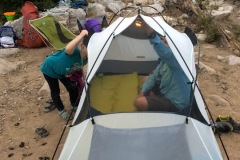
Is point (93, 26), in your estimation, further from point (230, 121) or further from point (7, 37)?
point (7, 37)

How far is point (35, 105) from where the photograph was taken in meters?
4.67

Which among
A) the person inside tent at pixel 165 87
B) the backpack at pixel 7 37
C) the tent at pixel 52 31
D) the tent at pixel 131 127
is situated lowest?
the backpack at pixel 7 37

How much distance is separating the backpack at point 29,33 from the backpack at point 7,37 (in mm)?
169

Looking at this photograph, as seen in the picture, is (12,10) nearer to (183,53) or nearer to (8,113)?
(8,113)

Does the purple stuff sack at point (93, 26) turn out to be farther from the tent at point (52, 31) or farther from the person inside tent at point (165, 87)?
the tent at point (52, 31)

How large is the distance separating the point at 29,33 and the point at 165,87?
3.89m

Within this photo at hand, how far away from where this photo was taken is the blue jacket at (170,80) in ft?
10.8

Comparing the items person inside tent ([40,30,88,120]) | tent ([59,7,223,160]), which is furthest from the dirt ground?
tent ([59,7,223,160])

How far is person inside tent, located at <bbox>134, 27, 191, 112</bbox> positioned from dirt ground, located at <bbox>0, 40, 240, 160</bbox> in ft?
2.96

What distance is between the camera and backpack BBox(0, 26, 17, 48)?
640cm

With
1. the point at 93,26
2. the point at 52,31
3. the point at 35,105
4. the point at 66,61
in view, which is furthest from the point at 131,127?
the point at 52,31

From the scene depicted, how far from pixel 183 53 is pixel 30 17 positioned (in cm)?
383

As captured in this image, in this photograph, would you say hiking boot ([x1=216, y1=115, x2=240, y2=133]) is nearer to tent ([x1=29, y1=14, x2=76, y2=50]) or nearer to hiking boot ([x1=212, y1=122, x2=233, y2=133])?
hiking boot ([x1=212, y1=122, x2=233, y2=133])

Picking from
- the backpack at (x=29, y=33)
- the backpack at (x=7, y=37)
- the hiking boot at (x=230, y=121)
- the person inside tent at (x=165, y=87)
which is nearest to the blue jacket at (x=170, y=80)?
the person inside tent at (x=165, y=87)
